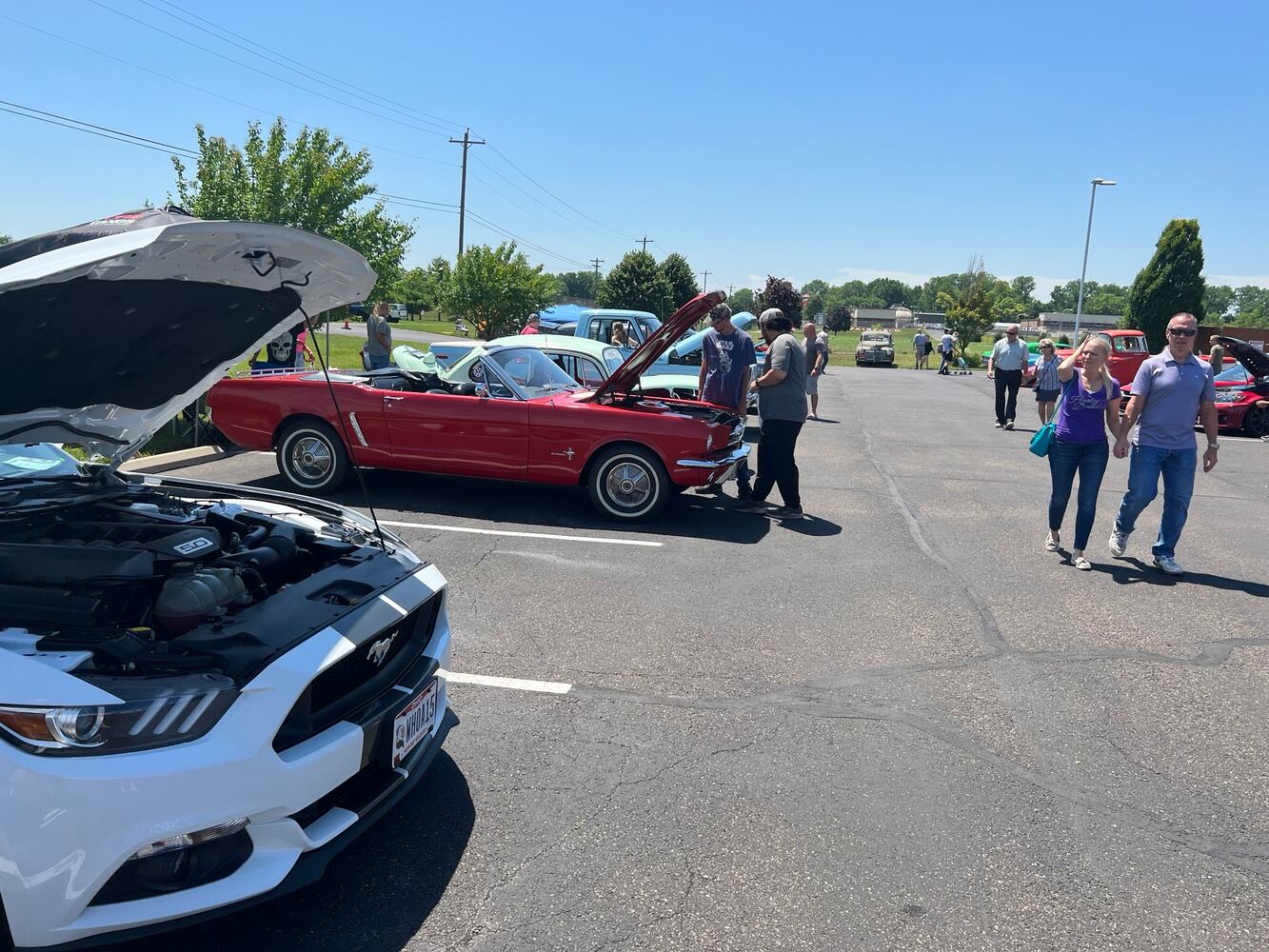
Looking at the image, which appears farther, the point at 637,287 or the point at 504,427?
the point at 637,287

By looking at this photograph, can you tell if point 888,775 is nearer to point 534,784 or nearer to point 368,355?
point 534,784

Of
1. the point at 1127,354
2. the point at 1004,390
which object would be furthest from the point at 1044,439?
the point at 1127,354

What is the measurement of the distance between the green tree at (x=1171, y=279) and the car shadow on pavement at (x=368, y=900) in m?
46.7

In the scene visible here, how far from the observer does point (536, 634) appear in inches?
199

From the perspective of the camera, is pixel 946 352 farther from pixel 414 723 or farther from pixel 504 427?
pixel 414 723

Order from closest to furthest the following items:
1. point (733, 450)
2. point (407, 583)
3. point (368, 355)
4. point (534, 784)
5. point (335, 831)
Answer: point (335, 831) → point (407, 583) → point (534, 784) → point (733, 450) → point (368, 355)

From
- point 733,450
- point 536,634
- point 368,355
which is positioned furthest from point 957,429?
point 536,634

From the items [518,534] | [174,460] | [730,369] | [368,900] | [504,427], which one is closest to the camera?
[368,900]

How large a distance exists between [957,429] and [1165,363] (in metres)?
9.26

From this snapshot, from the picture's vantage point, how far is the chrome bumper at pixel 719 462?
7.55 meters

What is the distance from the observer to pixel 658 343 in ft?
24.8

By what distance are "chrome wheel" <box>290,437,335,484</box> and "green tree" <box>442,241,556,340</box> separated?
26.6m

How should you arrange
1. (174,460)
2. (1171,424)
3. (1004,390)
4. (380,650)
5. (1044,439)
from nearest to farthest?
1. (380,650)
2. (1171,424)
3. (1044,439)
4. (174,460)
5. (1004,390)

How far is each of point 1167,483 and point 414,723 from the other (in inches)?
234
